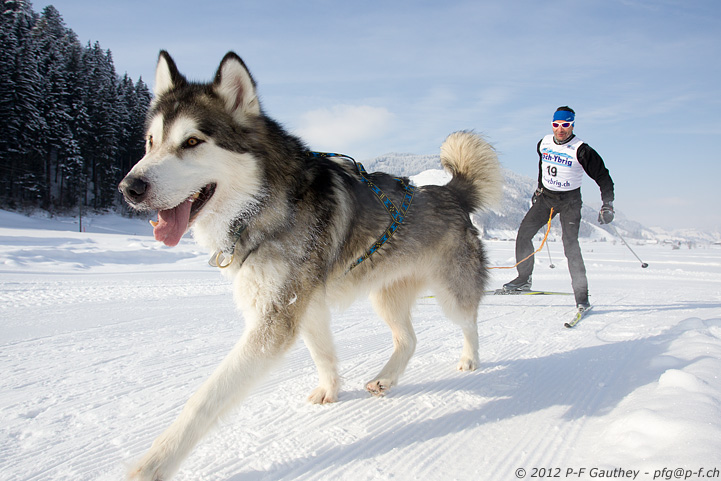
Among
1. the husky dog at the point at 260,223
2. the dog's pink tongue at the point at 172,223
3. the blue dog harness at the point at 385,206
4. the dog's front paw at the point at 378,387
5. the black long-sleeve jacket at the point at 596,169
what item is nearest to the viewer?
the husky dog at the point at 260,223

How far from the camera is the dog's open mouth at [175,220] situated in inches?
78.5

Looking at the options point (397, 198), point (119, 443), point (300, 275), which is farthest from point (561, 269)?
point (119, 443)

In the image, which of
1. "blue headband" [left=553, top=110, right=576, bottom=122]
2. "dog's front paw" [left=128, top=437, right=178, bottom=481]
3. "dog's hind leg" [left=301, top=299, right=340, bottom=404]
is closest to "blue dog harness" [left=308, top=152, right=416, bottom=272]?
"dog's hind leg" [left=301, top=299, right=340, bottom=404]

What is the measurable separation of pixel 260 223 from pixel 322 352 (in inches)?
37.8

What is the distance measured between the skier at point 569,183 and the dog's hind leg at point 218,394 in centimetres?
430

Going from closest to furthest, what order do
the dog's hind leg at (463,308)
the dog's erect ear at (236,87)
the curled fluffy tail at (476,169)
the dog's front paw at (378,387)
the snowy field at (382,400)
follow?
the snowy field at (382,400), the dog's erect ear at (236,87), the dog's front paw at (378,387), the dog's hind leg at (463,308), the curled fluffy tail at (476,169)

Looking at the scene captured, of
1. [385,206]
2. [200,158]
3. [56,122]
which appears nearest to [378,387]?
[385,206]

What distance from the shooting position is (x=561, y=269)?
11.5 m

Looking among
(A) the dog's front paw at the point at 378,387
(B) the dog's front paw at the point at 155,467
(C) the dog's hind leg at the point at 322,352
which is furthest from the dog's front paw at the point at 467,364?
(B) the dog's front paw at the point at 155,467

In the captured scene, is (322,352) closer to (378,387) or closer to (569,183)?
(378,387)

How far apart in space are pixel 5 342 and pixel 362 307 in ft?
12.0

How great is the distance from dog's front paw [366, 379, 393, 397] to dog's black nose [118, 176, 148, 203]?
1.74 meters

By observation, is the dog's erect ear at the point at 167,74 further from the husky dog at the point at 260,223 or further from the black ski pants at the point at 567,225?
the black ski pants at the point at 567,225

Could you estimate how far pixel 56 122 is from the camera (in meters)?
31.2
